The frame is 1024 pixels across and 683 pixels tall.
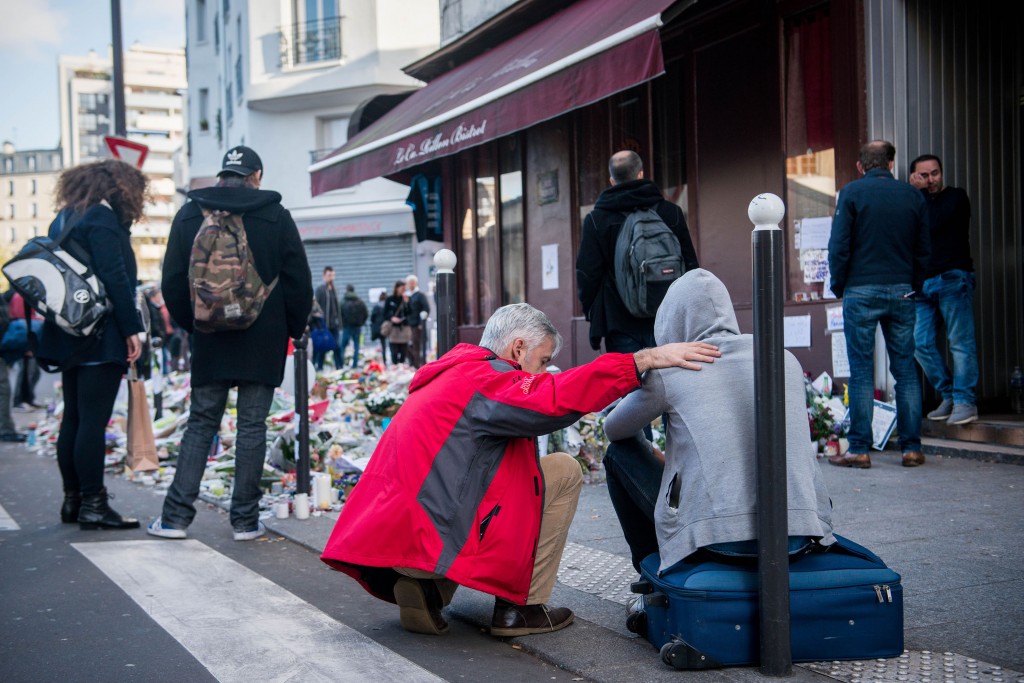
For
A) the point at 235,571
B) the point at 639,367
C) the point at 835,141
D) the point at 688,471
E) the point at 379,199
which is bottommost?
the point at 235,571

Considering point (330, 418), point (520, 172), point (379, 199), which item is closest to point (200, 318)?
point (330, 418)

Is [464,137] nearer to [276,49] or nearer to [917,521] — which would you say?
[917,521]

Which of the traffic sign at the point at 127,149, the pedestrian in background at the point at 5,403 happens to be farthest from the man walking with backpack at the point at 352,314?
the pedestrian in background at the point at 5,403

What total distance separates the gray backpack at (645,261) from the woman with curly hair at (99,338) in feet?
8.88

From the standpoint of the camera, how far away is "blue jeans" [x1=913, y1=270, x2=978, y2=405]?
22.7 feet

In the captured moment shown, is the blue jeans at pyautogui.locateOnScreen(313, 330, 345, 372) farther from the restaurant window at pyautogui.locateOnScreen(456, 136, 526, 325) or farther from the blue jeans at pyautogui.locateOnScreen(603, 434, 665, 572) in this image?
the blue jeans at pyautogui.locateOnScreen(603, 434, 665, 572)

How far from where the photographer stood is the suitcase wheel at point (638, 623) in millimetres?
3521

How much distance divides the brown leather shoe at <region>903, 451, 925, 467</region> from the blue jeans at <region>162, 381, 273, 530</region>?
3888 mm

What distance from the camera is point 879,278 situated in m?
6.41

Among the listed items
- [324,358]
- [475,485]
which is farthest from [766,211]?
[324,358]

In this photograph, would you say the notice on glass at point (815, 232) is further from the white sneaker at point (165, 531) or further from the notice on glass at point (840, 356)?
the white sneaker at point (165, 531)

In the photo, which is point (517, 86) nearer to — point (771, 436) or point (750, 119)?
point (750, 119)

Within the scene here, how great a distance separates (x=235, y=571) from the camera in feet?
15.9

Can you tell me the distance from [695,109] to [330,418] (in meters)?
4.34
